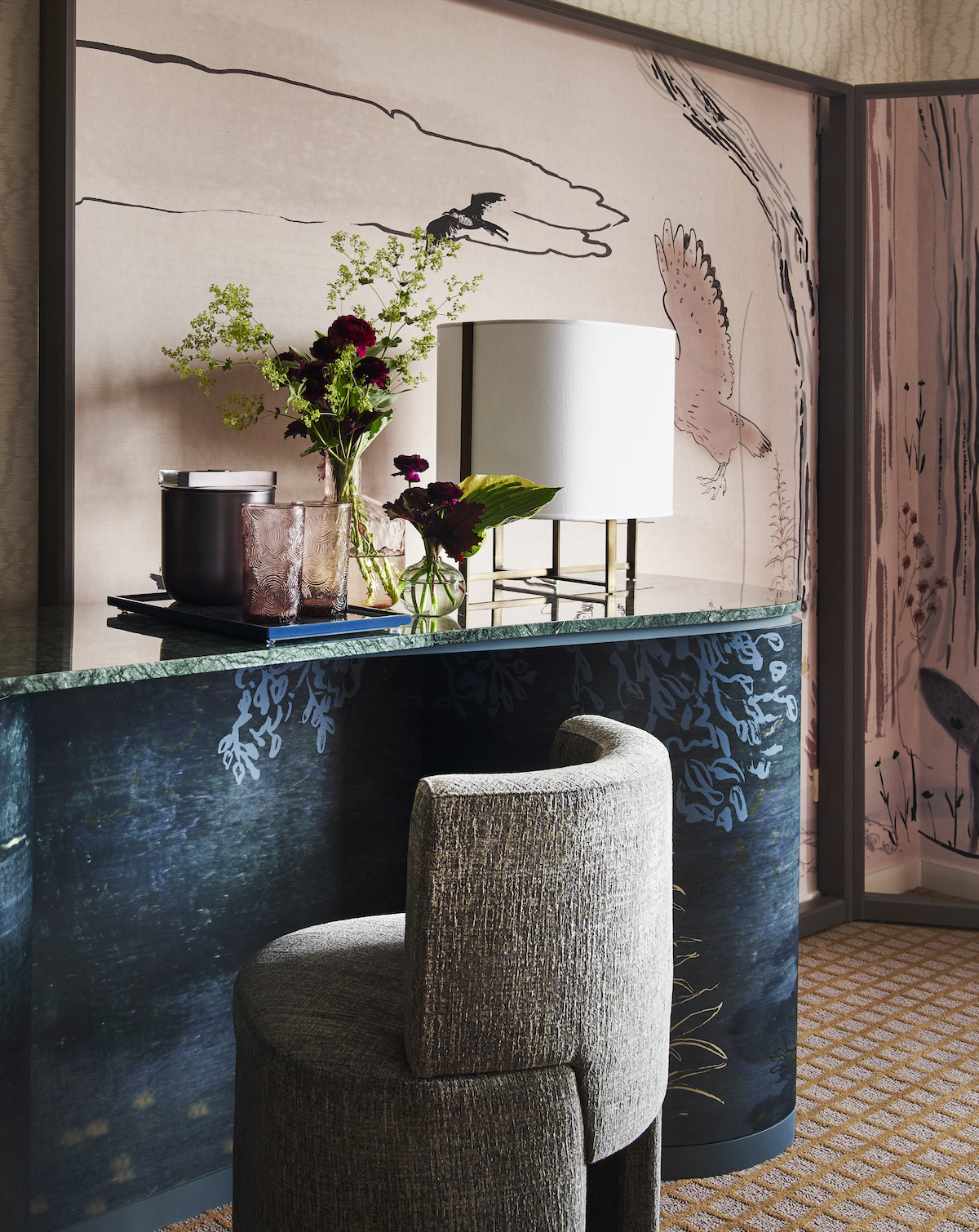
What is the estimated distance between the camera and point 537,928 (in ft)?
3.66

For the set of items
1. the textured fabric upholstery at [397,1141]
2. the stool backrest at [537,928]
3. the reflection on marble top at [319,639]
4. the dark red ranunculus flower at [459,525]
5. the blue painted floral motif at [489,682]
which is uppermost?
the dark red ranunculus flower at [459,525]

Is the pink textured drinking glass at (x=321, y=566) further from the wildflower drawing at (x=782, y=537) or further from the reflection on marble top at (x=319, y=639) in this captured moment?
the wildflower drawing at (x=782, y=537)

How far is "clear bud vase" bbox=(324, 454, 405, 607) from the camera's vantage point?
181cm

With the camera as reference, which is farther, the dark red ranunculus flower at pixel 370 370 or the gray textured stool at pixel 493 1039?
the dark red ranunculus flower at pixel 370 370

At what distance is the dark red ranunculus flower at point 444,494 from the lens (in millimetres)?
1666

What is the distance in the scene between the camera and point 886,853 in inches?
123

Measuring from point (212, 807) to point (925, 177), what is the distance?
7.90 ft

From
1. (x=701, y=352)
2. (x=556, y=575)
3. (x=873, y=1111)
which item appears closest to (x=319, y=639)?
(x=556, y=575)

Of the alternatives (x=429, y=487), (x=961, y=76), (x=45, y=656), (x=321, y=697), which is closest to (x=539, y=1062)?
(x=45, y=656)

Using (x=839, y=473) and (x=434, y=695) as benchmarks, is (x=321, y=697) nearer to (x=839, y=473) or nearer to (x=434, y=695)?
(x=434, y=695)

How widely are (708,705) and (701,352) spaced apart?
111cm

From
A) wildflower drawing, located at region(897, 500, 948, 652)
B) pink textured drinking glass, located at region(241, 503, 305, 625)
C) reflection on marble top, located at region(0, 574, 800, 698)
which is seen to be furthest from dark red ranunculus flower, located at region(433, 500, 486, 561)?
wildflower drawing, located at region(897, 500, 948, 652)

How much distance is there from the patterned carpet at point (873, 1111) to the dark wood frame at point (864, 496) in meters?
0.11

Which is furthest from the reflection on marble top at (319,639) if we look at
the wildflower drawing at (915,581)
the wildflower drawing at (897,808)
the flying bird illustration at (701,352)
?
the wildflower drawing at (897,808)
